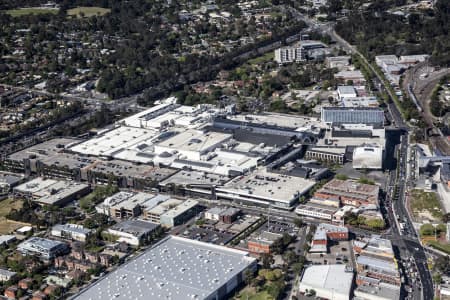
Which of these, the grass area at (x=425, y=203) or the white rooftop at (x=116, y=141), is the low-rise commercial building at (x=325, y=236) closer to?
the grass area at (x=425, y=203)

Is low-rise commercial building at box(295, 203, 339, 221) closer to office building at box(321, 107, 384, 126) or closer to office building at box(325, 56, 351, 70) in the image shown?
office building at box(321, 107, 384, 126)

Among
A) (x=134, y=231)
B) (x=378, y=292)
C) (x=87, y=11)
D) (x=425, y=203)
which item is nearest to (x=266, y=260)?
(x=378, y=292)

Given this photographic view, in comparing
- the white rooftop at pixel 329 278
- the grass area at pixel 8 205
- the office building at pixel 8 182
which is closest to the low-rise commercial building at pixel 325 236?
the white rooftop at pixel 329 278

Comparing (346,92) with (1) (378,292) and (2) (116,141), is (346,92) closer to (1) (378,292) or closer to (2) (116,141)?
(2) (116,141)

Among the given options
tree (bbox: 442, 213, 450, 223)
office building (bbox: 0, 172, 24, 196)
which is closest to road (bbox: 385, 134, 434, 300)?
tree (bbox: 442, 213, 450, 223)

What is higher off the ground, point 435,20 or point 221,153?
point 435,20

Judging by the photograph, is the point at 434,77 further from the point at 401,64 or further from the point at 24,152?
the point at 24,152

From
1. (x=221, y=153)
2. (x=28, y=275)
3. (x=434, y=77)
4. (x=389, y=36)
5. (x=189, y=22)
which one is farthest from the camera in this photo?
(x=189, y=22)


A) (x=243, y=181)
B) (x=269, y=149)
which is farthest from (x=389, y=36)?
(x=243, y=181)
